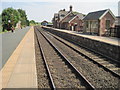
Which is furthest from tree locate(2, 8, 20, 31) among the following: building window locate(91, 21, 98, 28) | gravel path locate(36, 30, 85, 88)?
gravel path locate(36, 30, 85, 88)

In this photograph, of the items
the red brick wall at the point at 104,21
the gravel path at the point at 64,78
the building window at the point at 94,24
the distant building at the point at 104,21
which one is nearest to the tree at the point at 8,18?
the building window at the point at 94,24

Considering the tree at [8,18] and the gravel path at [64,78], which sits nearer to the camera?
the gravel path at [64,78]

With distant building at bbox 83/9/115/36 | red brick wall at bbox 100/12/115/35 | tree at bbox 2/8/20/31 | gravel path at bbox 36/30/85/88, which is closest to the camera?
gravel path at bbox 36/30/85/88

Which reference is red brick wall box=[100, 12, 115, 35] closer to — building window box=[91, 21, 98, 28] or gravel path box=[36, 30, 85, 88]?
building window box=[91, 21, 98, 28]

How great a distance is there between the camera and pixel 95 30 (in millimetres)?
39844

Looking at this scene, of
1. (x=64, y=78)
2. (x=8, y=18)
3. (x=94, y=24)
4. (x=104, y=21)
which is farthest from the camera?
(x=8, y=18)

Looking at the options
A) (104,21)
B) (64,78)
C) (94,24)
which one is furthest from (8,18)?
(64,78)

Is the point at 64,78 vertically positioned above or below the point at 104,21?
below

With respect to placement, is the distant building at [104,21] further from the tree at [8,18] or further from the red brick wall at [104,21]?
the tree at [8,18]

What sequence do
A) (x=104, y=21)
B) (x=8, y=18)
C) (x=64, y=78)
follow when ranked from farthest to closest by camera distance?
(x=8, y=18)
(x=104, y=21)
(x=64, y=78)

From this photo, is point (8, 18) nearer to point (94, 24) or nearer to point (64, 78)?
point (94, 24)

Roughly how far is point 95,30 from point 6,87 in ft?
112

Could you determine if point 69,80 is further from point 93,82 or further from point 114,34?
point 114,34

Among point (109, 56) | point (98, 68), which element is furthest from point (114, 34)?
point (98, 68)
